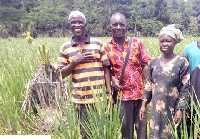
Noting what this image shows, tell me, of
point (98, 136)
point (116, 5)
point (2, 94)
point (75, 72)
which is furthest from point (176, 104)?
point (116, 5)

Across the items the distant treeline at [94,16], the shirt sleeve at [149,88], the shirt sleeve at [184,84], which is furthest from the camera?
the distant treeline at [94,16]

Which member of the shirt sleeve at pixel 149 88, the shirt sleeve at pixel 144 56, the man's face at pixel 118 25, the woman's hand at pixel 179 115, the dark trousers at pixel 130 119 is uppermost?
the man's face at pixel 118 25

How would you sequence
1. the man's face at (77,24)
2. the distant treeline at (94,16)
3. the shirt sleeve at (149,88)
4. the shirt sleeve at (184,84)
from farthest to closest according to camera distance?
the distant treeline at (94,16)
the man's face at (77,24)
the shirt sleeve at (149,88)
the shirt sleeve at (184,84)

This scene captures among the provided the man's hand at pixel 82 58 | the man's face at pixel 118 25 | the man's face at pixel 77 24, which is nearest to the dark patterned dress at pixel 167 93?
the man's face at pixel 118 25

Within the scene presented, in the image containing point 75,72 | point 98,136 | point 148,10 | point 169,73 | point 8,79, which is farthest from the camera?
point 148,10

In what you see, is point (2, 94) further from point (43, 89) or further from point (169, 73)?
point (169, 73)

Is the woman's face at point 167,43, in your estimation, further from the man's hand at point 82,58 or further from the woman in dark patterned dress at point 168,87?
the man's hand at point 82,58

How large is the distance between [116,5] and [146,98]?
39.0m

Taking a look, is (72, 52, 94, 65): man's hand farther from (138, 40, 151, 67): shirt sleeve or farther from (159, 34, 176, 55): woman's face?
(159, 34, 176, 55): woman's face

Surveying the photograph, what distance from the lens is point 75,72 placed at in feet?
6.20

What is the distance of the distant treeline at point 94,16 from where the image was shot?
26266 millimetres

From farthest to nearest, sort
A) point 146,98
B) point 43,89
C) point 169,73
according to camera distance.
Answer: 1. point 43,89
2. point 146,98
3. point 169,73

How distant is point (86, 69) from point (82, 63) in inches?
2.3

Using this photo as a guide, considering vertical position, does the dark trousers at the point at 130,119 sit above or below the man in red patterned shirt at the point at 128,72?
below
